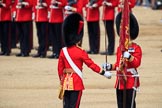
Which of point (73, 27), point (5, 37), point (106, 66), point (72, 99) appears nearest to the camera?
point (106, 66)

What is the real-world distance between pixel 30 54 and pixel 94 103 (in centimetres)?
722

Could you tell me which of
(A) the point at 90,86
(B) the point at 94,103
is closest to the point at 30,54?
(A) the point at 90,86

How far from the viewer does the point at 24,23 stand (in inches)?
764

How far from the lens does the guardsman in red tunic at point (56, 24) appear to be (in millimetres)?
18766

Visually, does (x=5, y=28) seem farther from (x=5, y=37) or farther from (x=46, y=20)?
(x=46, y=20)

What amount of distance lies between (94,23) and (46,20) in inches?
56.9

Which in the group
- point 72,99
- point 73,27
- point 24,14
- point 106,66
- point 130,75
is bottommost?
point 24,14

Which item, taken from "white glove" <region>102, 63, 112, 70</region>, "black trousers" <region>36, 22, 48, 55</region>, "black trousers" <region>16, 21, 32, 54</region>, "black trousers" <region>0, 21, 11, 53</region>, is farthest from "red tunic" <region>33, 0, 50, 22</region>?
"white glove" <region>102, 63, 112, 70</region>

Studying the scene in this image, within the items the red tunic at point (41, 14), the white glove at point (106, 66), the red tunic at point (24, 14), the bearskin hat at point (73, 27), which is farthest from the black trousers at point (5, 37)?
the white glove at point (106, 66)

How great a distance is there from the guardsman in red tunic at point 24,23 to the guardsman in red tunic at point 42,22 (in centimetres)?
18

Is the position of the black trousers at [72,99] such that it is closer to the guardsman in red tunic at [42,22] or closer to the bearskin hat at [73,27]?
the bearskin hat at [73,27]

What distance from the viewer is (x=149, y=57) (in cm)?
1920

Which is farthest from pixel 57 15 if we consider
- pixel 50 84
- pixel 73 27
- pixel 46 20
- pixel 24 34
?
pixel 73 27

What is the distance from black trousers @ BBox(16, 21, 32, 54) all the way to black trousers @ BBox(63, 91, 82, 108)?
8839mm
